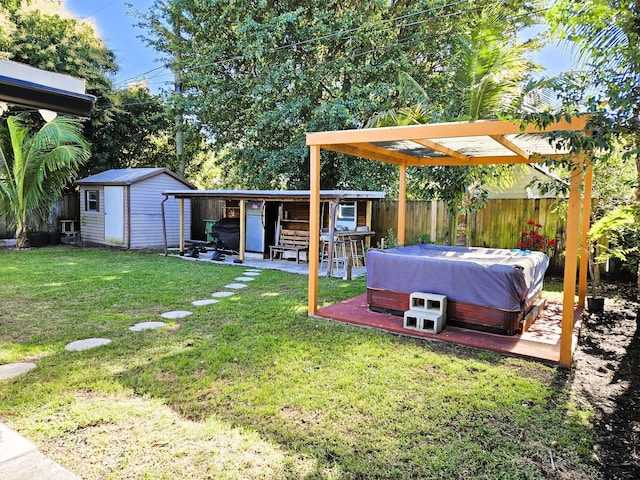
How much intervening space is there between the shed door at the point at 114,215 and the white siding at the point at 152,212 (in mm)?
335

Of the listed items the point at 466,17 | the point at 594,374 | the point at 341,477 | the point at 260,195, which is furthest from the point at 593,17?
the point at 466,17

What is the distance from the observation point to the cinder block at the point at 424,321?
479cm

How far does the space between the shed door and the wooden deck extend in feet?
29.3

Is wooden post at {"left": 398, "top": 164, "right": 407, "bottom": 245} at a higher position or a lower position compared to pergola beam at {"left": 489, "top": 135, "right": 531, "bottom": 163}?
lower

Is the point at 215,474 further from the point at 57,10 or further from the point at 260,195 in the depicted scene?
the point at 57,10

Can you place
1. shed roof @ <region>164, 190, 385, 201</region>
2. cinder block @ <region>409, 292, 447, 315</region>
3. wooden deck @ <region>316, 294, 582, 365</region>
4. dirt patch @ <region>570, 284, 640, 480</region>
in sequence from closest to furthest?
dirt patch @ <region>570, 284, 640, 480</region> → wooden deck @ <region>316, 294, 582, 365</region> → cinder block @ <region>409, 292, 447, 315</region> → shed roof @ <region>164, 190, 385, 201</region>

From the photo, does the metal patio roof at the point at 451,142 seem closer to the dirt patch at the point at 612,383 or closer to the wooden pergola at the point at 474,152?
the wooden pergola at the point at 474,152

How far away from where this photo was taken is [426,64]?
12695 millimetres

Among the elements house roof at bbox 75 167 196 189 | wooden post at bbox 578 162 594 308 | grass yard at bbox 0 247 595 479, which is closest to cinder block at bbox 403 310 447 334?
grass yard at bbox 0 247 595 479

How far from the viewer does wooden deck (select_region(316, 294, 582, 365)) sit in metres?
4.29

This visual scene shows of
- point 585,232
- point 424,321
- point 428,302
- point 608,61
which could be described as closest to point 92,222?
point 428,302

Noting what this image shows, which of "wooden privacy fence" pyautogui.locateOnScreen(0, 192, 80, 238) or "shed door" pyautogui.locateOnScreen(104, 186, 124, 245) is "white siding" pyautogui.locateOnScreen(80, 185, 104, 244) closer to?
"shed door" pyautogui.locateOnScreen(104, 186, 124, 245)

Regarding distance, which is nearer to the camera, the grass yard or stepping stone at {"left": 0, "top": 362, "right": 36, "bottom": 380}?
the grass yard

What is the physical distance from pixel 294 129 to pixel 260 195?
13.9 feet
